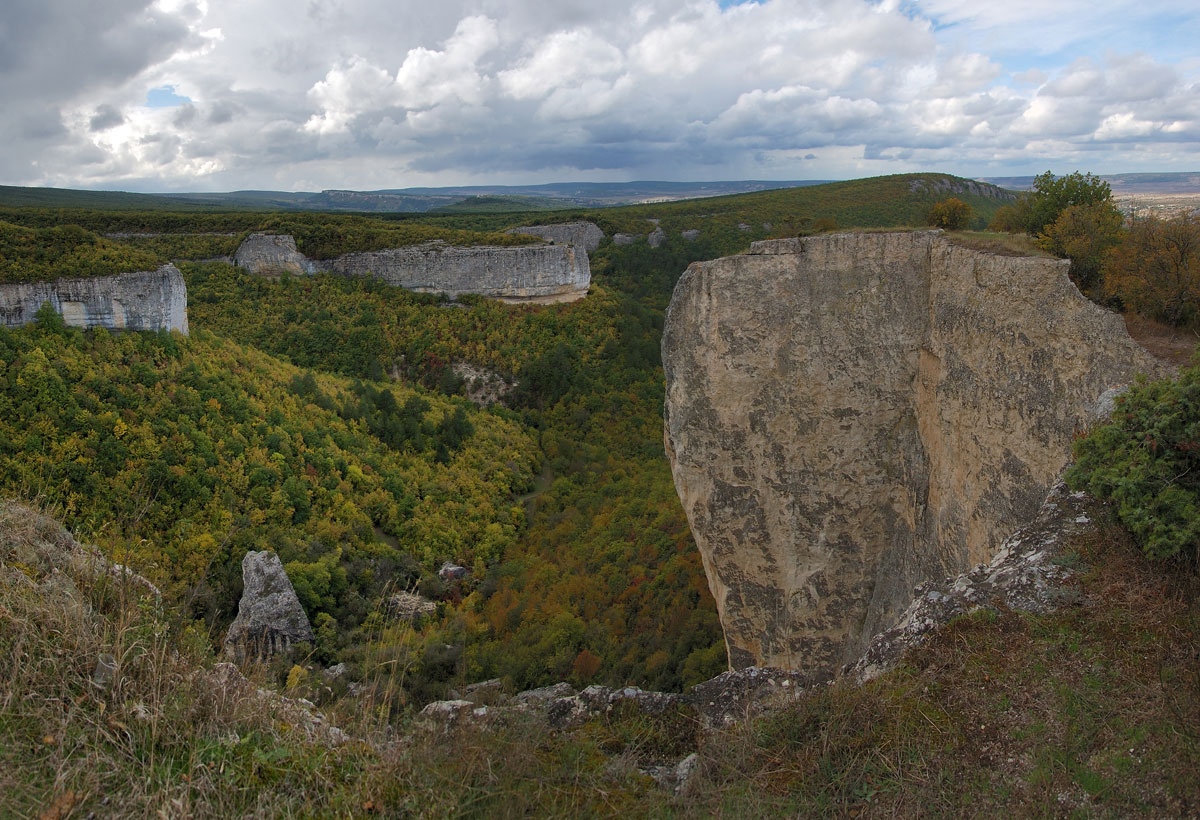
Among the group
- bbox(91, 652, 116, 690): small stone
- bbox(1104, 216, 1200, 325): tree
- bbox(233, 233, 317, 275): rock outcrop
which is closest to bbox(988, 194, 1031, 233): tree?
bbox(1104, 216, 1200, 325): tree

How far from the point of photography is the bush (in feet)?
13.9

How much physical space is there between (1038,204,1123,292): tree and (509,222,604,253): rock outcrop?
41.8 metres

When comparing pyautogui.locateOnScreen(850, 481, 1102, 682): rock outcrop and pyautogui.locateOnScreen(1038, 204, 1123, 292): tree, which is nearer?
pyautogui.locateOnScreen(850, 481, 1102, 682): rock outcrop

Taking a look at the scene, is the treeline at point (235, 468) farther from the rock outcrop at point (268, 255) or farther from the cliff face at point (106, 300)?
the rock outcrop at point (268, 255)

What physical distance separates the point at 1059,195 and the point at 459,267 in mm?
27539

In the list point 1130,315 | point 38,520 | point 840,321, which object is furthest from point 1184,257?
point 38,520

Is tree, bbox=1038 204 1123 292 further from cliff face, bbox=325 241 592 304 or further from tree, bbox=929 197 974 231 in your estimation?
cliff face, bbox=325 241 592 304

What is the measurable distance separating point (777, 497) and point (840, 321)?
3.13m

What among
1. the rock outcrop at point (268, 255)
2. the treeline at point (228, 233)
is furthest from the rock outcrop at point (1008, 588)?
the rock outcrop at point (268, 255)

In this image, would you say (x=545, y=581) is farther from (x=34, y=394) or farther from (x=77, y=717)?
(x=77, y=717)

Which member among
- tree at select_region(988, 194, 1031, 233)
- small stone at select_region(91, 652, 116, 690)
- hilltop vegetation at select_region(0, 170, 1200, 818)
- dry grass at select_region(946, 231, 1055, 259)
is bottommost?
hilltop vegetation at select_region(0, 170, 1200, 818)

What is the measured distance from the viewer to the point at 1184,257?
712cm

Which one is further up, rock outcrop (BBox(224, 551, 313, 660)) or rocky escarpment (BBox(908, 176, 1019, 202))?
rocky escarpment (BBox(908, 176, 1019, 202))

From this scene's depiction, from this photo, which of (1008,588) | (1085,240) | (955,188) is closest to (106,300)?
(1008,588)
